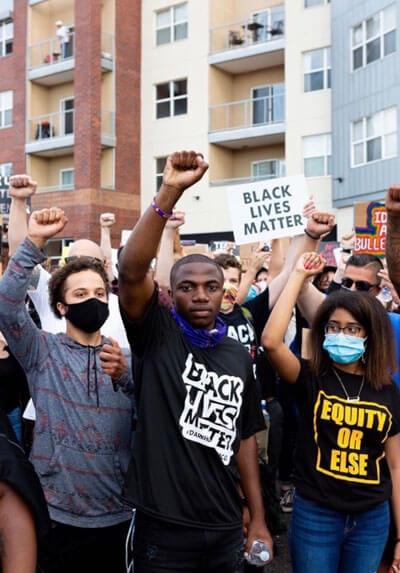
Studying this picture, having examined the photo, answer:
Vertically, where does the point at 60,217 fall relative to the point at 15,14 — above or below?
below

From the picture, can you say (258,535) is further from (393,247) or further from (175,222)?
(175,222)

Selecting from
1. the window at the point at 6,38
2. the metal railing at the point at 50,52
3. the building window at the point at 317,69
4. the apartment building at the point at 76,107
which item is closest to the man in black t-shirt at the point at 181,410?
the building window at the point at 317,69

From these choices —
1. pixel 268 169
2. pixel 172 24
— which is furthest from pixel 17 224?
pixel 172 24

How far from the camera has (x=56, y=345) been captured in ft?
9.56

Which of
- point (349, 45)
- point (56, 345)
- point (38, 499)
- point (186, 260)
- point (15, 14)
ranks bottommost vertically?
point (38, 499)

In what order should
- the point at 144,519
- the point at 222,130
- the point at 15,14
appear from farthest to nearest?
the point at 15,14
the point at 222,130
the point at 144,519

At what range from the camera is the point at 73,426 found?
2.76 meters

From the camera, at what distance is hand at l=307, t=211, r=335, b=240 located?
379cm

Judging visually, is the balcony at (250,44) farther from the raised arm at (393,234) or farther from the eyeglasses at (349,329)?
the eyeglasses at (349,329)

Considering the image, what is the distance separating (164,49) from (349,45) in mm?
7793

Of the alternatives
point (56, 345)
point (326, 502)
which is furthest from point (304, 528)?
point (56, 345)

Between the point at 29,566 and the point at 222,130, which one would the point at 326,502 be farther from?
the point at 222,130

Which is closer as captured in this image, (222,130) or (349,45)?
(349,45)

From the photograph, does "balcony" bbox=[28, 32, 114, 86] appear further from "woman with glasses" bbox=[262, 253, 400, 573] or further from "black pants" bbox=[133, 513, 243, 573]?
"black pants" bbox=[133, 513, 243, 573]
